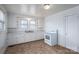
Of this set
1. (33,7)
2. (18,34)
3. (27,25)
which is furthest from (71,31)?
(27,25)

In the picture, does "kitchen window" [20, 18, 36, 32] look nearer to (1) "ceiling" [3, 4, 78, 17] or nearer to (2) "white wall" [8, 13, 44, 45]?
(2) "white wall" [8, 13, 44, 45]

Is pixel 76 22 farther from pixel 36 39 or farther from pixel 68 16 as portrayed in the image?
→ pixel 36 39

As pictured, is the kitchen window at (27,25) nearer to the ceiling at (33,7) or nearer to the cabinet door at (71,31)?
the ceiling at (33,7)

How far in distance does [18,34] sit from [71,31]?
9.19 ft

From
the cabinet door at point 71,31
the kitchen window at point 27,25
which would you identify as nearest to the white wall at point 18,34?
the kitchen window at point 27,25

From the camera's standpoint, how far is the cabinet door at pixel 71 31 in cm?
305

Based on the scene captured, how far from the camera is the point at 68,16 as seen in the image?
340 cm

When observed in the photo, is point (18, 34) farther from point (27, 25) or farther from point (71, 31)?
point (71, 31)

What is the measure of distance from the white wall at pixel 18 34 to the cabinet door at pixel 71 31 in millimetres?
2427

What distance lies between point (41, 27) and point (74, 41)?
10.5 ft

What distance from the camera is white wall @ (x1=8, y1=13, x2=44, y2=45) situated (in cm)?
393

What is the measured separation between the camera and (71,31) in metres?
3.25
